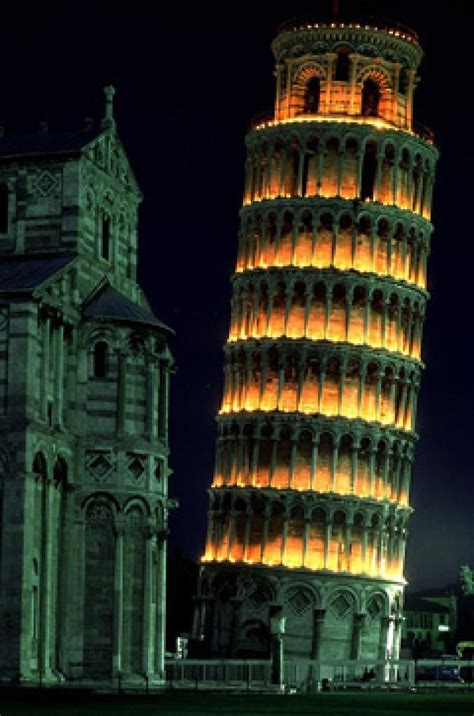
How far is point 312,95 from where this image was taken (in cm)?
11988

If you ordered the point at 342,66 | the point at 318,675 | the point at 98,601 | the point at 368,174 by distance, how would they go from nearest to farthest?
1. the point at 98,601
2. the point at 318,675
3. the point at 368,174
4. the point at 342,66

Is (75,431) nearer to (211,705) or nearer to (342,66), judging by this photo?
(211,705)

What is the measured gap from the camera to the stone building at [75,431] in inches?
2820

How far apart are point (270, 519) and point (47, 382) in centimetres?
4128

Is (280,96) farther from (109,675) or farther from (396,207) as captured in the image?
(109,675)

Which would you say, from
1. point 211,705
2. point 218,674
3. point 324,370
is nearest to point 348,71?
point 324,370

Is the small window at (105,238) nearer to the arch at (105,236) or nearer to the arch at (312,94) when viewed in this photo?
the arch at (105,236)

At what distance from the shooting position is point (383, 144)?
381ft

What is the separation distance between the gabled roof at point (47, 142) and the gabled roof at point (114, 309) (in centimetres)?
523

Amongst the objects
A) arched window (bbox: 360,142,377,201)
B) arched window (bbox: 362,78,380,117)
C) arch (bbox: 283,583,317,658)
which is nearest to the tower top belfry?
arched window (bbox: 362,78,380,117)

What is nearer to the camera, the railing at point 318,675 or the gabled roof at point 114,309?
the gabled roof at point 114,309

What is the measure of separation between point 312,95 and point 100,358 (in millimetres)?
46718

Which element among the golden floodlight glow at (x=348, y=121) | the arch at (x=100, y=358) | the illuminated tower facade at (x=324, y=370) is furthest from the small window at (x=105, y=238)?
the golden floodlight glow at (x=348, y=121)

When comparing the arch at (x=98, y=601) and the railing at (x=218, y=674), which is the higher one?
the arch at (x=98, y=601)
